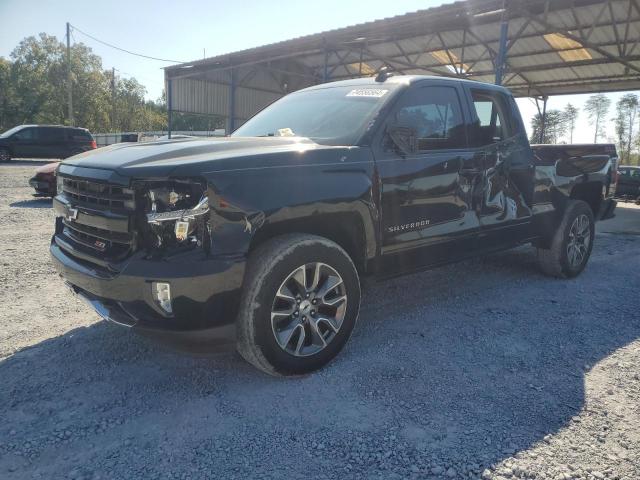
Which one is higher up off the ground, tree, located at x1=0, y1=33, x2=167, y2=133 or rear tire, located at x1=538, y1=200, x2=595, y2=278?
tree, located at x1=0, y1=33, x2=167, y2=133

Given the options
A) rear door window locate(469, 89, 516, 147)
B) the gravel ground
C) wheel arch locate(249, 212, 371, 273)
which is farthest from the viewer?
rear door window locate(469, 89, 516, 147)

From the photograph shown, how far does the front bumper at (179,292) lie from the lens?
2398mm

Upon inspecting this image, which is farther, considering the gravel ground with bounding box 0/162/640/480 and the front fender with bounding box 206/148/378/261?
the front fender with bounding box 206/148/378/261

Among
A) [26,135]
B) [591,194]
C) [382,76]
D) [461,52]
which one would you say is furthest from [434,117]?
[26,135]

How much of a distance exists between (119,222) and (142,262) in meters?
0.27

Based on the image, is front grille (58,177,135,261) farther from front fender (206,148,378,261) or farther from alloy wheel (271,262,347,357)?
alloy wheel (271,262,347,357)

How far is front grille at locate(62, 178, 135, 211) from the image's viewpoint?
251cm

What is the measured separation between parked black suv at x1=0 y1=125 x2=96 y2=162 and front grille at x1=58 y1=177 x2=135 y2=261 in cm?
1932

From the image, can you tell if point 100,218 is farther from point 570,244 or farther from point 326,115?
point 570,244

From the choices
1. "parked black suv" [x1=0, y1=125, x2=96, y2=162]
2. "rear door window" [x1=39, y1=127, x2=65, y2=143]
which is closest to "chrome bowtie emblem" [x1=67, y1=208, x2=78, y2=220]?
"parked black suv" [x1=0, y1=125, x2=96, y2=162]

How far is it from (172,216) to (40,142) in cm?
2141

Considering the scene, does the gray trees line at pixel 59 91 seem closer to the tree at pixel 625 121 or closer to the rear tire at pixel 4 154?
the rear tire at pixel 4 154

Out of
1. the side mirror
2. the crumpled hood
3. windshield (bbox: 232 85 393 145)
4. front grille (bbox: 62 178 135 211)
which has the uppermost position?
windshield (bbox: 232 85 393 145)

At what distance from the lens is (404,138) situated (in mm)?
3242
